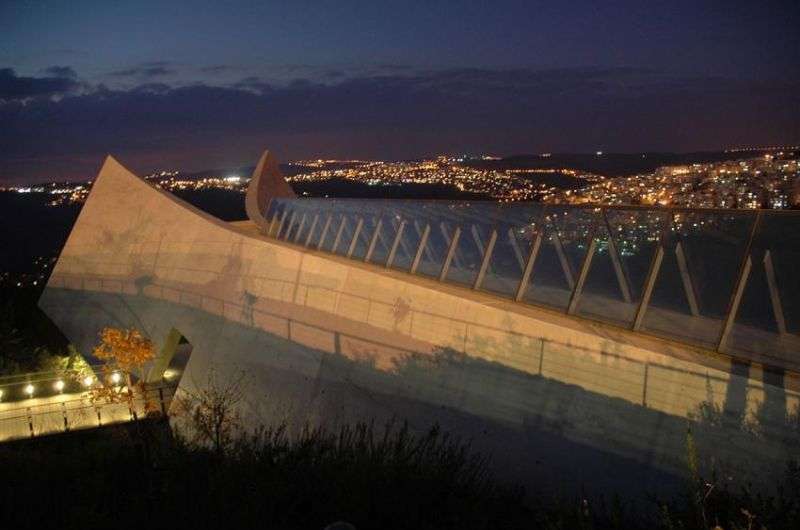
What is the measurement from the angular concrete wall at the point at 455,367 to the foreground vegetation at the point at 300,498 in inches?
27.3

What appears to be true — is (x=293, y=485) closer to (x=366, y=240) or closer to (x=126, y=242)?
(x=366, y=240)

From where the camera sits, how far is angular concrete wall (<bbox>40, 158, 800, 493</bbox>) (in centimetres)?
712

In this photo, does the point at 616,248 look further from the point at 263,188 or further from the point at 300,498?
the point at 263,188

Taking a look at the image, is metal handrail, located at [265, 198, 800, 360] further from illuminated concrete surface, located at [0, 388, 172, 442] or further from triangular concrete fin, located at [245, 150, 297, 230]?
triangular concrete fin, located at [245, 150, 297, 230]

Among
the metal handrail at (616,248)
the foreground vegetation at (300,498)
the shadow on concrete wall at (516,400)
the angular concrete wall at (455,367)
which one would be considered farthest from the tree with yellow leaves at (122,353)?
the foreground vegetation at (300,498)

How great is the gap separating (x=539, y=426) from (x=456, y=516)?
129 inches

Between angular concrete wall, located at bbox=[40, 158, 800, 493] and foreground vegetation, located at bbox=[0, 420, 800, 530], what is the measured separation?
693mm

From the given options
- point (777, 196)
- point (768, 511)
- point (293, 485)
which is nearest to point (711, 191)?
point (777, 196)

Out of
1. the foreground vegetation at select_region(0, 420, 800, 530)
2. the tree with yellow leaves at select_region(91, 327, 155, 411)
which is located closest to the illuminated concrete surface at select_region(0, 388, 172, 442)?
the tree with yellow leaves at select_region(91, 327, 155, 411)

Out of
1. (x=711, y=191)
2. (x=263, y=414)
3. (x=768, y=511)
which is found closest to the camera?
(x=768, y=511)

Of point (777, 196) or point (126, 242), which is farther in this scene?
point (126, 242)

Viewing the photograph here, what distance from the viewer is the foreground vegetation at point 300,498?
210 inches

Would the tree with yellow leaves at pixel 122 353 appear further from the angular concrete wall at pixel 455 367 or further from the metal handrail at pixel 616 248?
the metal handrail at pixel 616 248

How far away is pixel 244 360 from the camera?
46.9 feet
